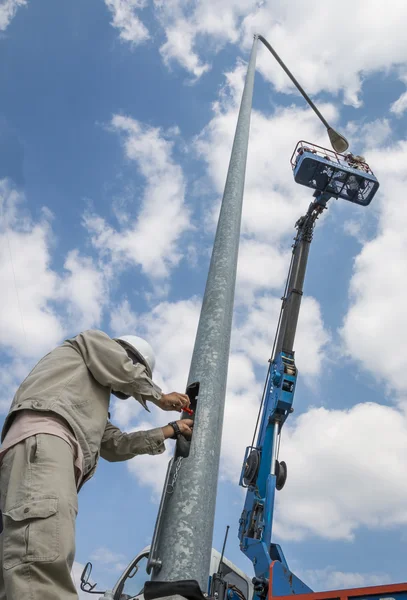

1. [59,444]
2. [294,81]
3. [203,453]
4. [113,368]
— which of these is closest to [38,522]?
[59,444]

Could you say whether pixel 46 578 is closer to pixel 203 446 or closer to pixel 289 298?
pixel 203 446

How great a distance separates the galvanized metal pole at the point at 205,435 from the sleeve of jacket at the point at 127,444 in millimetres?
449

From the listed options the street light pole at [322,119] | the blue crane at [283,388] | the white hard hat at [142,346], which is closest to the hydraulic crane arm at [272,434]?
the blue crane at [283,388]

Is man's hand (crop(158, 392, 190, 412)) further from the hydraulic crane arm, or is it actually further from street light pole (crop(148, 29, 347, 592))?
the hydraulic crane arm

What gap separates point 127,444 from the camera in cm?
311

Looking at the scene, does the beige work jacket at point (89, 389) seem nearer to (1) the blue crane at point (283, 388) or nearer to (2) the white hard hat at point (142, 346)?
(2) the white hard hat at point (142, 346)

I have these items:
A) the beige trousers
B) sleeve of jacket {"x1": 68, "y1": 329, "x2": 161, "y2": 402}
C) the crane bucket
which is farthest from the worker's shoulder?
the crane bucket

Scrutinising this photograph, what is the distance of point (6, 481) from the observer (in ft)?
7.81

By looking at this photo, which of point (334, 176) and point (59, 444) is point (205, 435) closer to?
point (59, 444)

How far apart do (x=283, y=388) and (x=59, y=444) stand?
29.7 feet

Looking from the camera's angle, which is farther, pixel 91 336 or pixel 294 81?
pixel 294 81

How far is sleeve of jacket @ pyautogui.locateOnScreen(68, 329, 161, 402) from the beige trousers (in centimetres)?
50

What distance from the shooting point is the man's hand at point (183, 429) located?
2689mm

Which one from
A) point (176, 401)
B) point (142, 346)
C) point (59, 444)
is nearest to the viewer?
point (59, 444)
